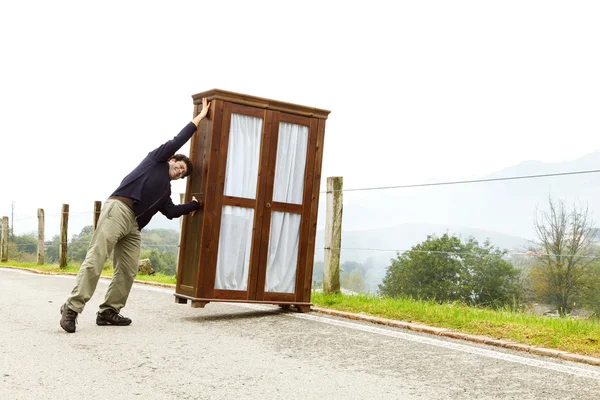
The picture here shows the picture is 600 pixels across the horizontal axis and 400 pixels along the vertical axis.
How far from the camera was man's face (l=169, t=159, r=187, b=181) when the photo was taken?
7367 mm

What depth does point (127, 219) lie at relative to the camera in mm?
7051

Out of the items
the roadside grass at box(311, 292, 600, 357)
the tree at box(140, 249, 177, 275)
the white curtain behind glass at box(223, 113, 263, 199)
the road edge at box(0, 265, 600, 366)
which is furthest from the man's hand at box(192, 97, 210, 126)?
the tree at box(140, 249, 177, 275)

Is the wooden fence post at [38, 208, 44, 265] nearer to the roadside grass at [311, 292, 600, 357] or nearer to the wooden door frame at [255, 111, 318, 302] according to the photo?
the roadside grass at [311, 292, 600, 357]

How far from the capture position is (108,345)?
5.88m

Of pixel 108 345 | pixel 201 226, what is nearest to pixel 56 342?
pixel 108 345

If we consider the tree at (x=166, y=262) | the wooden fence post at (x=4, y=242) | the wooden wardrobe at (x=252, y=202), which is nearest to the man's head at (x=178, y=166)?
the wooden wardrobe at (x=252, y=202)

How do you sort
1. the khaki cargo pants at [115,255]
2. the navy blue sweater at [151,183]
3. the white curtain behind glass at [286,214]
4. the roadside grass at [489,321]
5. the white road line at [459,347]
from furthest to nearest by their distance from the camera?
1. the white curtain behind glass at [286,214]
2. the navy blue sweater at [151,183]
3. the khaki cargo pants at [115,255]
4. the roadside grass at [489,321]
5. the white road line at [459,347]

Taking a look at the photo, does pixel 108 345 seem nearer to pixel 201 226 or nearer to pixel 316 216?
→ pixel 201 226

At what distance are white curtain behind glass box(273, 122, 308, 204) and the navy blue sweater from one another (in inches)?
52.0

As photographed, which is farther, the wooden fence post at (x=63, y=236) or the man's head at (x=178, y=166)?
the wooden fence post at (x=63, y=236)

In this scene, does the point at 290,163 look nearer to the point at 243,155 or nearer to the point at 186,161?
the point at 243,155

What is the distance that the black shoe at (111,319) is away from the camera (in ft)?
23.3

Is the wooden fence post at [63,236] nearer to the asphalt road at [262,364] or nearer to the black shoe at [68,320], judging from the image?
the asphalt road at [262,364]

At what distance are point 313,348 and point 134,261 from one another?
8.08ft
